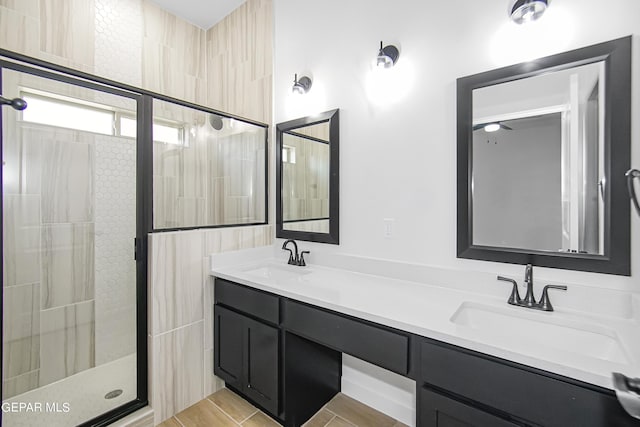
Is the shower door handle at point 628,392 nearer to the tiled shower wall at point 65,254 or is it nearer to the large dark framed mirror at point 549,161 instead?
the large dark framed mirror at point 549,161

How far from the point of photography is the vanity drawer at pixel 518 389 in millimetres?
796

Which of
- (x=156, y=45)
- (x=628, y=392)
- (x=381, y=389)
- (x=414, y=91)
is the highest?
(x=156, y=45)

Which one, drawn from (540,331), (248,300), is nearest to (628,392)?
(540,331)

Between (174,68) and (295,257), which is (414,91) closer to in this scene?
(295,257)

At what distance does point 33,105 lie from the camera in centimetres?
147

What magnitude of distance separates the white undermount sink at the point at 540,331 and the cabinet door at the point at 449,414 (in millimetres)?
255

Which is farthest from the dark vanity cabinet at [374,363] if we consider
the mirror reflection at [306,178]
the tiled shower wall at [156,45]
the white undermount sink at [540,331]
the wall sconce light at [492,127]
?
the tiled shower wall at [156,45]

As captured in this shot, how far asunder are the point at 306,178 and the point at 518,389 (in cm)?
171

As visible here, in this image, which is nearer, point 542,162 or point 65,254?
point 542,162

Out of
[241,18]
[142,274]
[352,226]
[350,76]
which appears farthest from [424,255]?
[241,18]

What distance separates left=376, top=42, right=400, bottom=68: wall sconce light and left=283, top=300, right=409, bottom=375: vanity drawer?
1.46 meters

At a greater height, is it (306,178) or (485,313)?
(306,178)

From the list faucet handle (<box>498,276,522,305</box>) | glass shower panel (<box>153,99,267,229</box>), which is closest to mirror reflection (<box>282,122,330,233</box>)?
glass shower panel (<box>153,99,267,229</box>)

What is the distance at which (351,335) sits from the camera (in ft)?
4.23
